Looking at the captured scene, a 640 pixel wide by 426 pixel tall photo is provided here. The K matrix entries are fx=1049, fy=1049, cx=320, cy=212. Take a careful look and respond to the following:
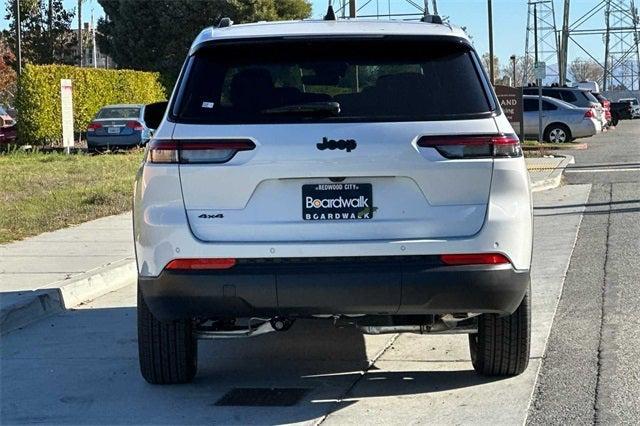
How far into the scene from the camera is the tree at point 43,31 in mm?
51812

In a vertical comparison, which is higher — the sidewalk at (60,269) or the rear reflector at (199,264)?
the rear reflector at (199,264)

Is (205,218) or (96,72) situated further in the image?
(96,72)

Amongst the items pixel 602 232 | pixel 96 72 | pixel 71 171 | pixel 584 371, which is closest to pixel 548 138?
pixel 96 72

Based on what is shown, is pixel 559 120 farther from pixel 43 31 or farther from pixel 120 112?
pixel 43 31

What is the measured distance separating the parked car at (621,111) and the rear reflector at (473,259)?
152 ft

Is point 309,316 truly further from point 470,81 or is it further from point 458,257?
point 470,81

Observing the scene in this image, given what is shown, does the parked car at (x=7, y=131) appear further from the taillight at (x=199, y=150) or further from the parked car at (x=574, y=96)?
the taillight at (x=199, y=150)

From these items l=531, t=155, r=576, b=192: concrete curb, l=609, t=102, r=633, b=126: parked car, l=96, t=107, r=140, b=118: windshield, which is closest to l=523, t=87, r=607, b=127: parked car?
l=531, t=155, r=576, b=192: concrete curb

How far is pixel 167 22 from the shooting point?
159 ft

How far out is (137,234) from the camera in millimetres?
5512

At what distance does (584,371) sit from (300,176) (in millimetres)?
2328

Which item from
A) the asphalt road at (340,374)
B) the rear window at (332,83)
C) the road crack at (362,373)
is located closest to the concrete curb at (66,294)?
the asphalt road at (340,374)

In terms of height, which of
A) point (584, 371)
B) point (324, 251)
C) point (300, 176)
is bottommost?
point (584, 371)

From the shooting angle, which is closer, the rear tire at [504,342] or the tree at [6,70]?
the rear tire at [504,342]
